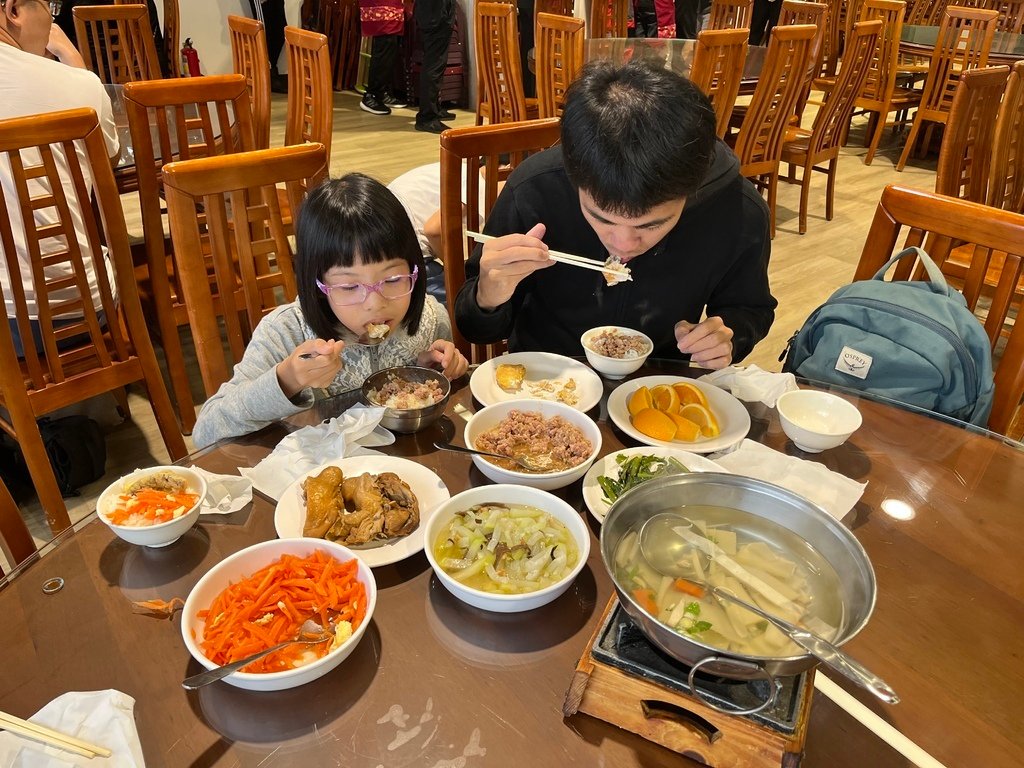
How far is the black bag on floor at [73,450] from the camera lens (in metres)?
2.47

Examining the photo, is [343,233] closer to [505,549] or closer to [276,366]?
[276,366]

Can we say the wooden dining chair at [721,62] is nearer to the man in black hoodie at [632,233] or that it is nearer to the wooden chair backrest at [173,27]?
the man in black hoodie at [632,233]

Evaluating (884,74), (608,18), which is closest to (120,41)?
(608,18)

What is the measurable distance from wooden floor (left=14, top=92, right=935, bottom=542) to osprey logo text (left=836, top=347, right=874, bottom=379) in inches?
69.7

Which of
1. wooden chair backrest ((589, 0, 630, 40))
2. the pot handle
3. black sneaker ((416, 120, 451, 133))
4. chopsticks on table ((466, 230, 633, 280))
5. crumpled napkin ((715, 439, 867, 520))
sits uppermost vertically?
wooden chair backrest ((589, 0, 630, 40))

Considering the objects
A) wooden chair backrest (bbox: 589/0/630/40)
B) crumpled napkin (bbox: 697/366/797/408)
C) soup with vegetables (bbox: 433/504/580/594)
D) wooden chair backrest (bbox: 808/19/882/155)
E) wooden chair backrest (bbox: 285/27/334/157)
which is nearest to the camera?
soup with vegetables (bbox: 433/504/580/594)

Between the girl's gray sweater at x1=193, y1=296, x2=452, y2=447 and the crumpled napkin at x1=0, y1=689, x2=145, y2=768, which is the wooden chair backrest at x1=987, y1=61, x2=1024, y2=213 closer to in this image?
the girl's gray sweater at x1=193, y1=296, x2=452, y2=447

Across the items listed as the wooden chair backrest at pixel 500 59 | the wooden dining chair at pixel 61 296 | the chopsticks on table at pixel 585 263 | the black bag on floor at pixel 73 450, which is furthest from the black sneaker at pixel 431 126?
the chopsticks on table at pixel 585 263

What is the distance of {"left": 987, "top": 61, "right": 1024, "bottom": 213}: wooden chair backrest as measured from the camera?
282 cm

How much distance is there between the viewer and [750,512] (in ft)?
3.19

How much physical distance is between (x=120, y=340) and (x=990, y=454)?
98.7 inches

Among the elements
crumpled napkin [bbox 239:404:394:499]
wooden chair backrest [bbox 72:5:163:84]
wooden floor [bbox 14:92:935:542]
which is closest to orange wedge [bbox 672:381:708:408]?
crumpled napkin [bbox 239:404:394:499]

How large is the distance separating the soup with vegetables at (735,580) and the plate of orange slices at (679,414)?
0.44 metres

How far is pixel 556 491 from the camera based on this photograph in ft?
4.17
